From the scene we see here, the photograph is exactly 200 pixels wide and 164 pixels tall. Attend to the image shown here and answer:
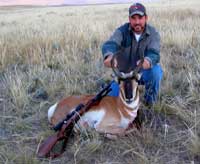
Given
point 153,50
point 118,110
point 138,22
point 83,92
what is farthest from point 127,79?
point 83,92

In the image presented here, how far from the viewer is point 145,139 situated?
3795mm

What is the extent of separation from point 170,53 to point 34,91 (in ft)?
8.14

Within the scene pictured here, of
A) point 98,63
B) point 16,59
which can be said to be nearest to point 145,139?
point 98,63

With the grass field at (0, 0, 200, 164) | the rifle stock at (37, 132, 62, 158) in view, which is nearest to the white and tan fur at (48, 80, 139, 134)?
the grass field at (0, 0, 200, 164)

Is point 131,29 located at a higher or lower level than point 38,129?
higher

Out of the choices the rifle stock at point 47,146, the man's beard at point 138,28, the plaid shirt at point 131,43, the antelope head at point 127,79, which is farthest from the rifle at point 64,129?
the man's beard at point 138,28

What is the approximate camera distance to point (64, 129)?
3865mm

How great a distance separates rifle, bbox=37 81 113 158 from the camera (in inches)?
146

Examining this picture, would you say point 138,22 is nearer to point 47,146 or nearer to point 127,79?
point 127,79

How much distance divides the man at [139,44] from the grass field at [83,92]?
0.23 m

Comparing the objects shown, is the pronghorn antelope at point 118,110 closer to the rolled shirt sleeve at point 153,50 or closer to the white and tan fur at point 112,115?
the white and tan fur at point 112,115

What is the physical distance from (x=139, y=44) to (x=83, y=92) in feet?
3.47

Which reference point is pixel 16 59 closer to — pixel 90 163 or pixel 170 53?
pixel 170 53

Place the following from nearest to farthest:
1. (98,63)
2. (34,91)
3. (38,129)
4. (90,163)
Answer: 1. (90,163)
2. (38,129)
3. (34,91)
4. (98,63)
